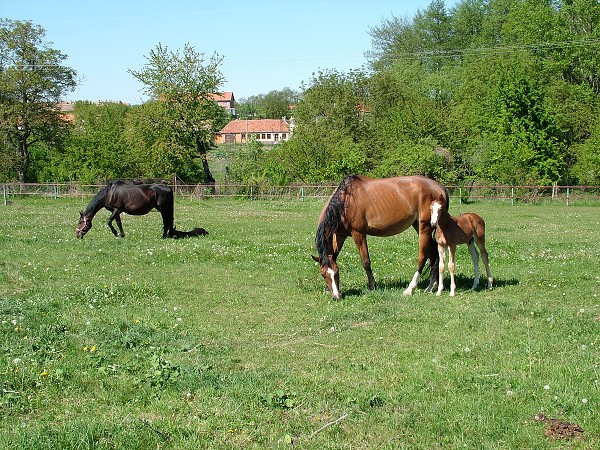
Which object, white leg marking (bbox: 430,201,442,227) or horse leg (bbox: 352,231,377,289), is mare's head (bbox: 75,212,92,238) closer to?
horse leg (bbox: 352,231,377,289)

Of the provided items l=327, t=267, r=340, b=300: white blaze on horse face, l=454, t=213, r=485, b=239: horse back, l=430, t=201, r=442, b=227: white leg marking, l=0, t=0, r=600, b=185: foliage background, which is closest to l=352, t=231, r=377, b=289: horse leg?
l=327, t=267, r=340, b=300: white blaze on horse face

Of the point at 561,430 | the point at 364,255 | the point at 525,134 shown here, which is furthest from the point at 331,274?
the point at 525,134

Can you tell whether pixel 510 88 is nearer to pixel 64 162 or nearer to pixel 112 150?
pixel 112 150

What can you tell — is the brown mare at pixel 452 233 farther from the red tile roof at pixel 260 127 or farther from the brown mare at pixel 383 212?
the red tile roof at pixel 260 127

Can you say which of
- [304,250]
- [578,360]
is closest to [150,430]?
[578,360]

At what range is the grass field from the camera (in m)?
5.41

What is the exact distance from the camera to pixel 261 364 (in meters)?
7.40

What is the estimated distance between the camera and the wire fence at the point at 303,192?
3809 centimetres

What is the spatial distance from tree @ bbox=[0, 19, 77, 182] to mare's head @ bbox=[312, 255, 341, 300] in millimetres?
42621

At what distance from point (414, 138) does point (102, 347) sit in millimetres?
43039

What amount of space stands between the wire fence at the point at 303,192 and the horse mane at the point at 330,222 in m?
26.4

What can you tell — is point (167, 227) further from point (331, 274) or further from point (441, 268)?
point (441, 268)

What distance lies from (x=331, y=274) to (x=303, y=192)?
28.1 m

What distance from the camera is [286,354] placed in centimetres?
778
